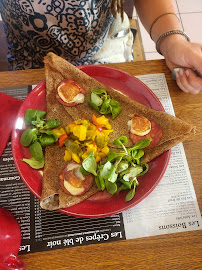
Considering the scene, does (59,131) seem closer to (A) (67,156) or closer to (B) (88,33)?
(A) (67,156)

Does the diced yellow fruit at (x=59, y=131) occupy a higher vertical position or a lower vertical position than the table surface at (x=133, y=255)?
higher

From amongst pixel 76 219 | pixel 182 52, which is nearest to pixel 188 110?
pixel 182 52

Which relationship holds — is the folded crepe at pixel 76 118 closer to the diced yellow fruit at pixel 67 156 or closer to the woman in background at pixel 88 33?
the diced yellow fruit at pixel 67 156

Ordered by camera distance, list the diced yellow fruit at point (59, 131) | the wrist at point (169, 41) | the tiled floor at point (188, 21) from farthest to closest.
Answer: the tiled floor at point (188, 21)
the wrist at point (169, 41)
the diced yellow fruit at point (59, 131)

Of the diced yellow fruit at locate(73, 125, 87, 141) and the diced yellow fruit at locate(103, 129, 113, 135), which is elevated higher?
the diced yellow fruit at locate(103, 129, 113, 135)

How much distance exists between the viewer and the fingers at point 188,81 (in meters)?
1.04

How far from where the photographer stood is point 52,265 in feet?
2.87

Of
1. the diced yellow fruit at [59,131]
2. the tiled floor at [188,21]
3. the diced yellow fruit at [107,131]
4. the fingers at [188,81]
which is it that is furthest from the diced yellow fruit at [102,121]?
the tiled floor at [188,21]

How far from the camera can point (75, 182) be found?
2.90ft

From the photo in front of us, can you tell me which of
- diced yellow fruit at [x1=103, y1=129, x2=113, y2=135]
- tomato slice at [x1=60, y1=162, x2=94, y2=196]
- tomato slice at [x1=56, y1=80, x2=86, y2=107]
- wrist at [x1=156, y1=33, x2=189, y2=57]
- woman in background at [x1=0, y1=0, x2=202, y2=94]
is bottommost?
tomato slice at [x1=60, y1=162, x2=94, y2=196]

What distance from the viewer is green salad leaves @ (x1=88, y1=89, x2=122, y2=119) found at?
0.98 m

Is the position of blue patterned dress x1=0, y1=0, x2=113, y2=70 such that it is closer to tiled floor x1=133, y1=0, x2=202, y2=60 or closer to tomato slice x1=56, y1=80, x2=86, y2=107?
tomato slice x1=56, y1=80, x2=86, y2=107

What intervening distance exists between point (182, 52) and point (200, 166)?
0.47 metres

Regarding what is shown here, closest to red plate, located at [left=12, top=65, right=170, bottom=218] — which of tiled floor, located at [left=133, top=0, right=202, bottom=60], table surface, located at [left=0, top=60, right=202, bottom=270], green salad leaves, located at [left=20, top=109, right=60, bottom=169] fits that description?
green salad leaves, located at [left=20, top=109, right=60, bottom=169]
